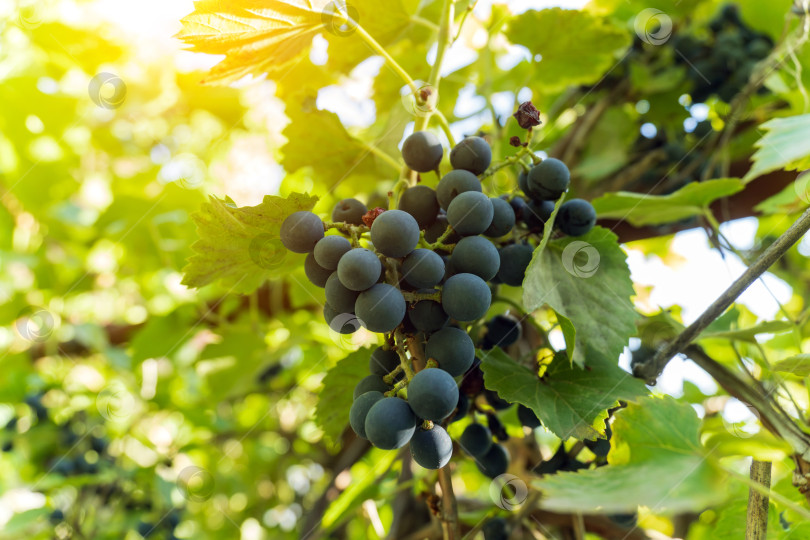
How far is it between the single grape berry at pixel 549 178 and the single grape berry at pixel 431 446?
1.14 feet

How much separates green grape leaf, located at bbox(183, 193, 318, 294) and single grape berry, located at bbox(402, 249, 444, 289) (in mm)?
153

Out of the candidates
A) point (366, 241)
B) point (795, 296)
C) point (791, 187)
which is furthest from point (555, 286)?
point (795, 296)

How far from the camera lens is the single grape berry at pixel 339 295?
0.64 meters

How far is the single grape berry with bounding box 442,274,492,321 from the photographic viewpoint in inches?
24.0

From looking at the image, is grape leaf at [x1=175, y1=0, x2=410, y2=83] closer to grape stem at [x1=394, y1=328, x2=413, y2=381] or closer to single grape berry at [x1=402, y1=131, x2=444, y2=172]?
single grape berry at [x1=402, y1=131, x2=444, y2=172]

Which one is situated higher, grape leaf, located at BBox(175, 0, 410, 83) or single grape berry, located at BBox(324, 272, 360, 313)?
grape leaf, located at BBox(175, 0, 410, 83)

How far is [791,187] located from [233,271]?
43.4 inches

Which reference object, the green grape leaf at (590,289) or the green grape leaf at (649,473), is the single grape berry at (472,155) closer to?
the green grape leaf at (590,289)

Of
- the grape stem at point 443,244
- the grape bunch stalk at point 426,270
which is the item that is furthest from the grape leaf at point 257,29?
the grape stem at point 443,244

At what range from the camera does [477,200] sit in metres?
0.66

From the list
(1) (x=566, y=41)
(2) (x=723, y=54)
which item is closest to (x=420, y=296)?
(1) (x=566, y=41)

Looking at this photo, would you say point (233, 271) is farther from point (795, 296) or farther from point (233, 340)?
point (795, 296)

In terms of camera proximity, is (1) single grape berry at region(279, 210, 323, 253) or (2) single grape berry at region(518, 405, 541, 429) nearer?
(1) single grape berry at region(279, 210, 323, 253)

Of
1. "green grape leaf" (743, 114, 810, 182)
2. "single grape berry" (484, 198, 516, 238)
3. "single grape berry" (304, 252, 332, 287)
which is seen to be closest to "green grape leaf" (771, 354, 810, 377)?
"green grape leaf" (743, 114, 810, 182)
